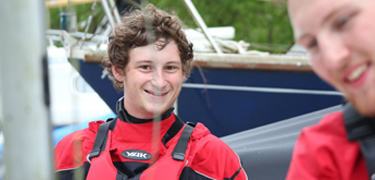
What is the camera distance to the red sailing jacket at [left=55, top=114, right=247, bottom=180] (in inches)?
51.9

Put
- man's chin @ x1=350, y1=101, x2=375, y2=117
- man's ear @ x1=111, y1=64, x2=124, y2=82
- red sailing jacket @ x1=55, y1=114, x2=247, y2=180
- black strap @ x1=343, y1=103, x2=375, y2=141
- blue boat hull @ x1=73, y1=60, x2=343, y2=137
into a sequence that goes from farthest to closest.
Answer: blue boat hull @ x1=73, y1=60, x2=343, y2=137 < man's ear @ x1=111, y1=64, x2=124, y2=82 < red sailing jacket @ x1=55, y1=114, x2=247, y2=180 < black strap @ x1=343, y1=103, x2=375, y2=141 < man's chin @ x1=350, y1=101, x2=375, y2=117

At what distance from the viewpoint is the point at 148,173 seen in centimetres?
130

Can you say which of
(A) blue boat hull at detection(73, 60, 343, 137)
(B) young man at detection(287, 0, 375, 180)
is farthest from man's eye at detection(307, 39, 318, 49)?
(A) blue boat hull at detection(73, 60, 343, 137)

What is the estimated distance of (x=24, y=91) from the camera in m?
0.57

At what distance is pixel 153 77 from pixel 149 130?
0.21 meters

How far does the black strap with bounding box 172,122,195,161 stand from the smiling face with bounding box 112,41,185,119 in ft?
0.40

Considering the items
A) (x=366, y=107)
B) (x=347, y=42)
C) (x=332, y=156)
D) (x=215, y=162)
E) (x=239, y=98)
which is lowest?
(x=239, y=98)

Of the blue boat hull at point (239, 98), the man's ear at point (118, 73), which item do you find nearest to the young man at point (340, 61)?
the man's ear at point (118, 73)

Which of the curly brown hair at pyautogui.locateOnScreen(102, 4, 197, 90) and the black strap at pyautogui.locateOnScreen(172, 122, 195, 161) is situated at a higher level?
the curly brown hair at pyautogui.locateOnScreen(102, 4, 197, 90)

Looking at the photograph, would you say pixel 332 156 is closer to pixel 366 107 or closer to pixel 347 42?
pixel 366 107

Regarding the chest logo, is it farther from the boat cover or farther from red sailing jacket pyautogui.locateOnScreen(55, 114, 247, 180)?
the boat cover

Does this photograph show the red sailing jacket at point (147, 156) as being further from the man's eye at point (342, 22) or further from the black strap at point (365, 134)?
the man's eye at point (342, 22)

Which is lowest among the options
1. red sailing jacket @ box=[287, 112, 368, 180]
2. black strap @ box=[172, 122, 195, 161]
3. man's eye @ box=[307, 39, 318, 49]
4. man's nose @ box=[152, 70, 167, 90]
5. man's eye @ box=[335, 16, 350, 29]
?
black strap @ box=[172, 122, 195, 161]

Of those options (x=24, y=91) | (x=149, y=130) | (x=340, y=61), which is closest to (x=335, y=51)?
(x=340, y=61)
